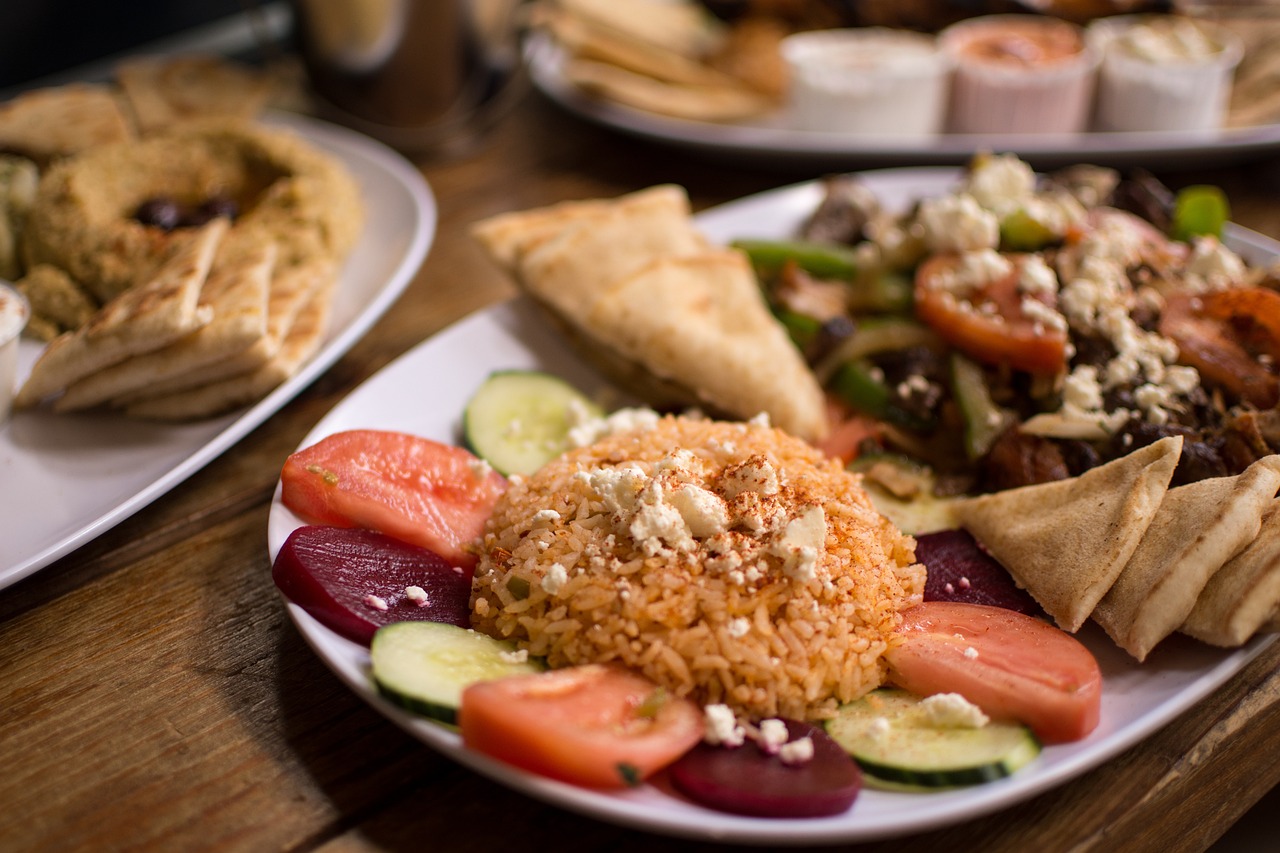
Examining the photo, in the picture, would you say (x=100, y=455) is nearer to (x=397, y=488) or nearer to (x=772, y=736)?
(x=397, y=488)

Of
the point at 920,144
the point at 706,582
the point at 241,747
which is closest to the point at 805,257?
the point at 920,144

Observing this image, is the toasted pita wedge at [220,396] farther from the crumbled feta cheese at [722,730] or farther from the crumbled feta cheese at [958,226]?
the crumbled feta cheese at [958,226]

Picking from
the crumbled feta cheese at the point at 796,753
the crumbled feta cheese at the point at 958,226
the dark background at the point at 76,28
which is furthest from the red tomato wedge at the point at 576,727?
the dark background at the point at 76,28

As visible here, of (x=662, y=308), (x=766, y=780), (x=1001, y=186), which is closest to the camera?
(x=766, y=780)

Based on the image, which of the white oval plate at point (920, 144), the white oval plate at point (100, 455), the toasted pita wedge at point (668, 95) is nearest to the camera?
the white oval plate at point (100, 455)

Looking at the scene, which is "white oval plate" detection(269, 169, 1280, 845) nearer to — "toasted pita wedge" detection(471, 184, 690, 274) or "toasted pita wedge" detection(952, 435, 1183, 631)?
"toasted pita wedge" detection(952, 435, 1183, 631)
